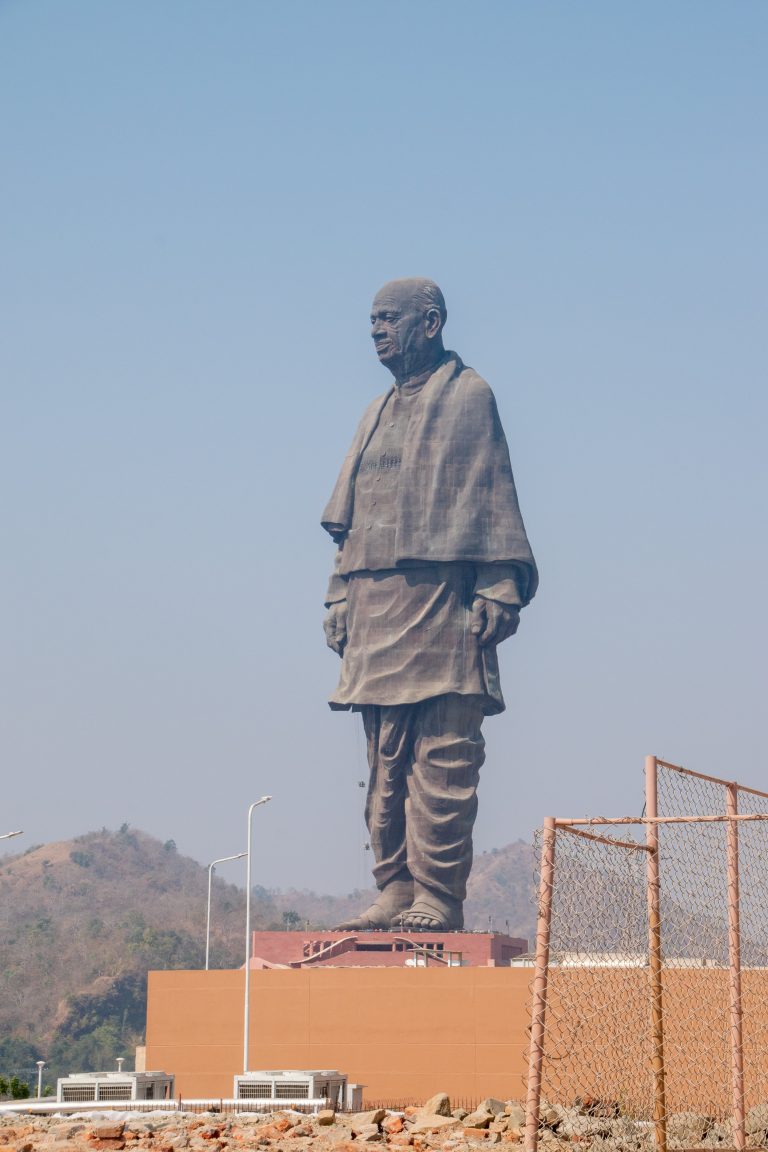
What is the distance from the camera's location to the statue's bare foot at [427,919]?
3391 cm

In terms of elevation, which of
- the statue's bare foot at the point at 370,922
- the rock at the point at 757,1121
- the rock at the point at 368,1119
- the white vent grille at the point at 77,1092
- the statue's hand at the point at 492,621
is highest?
the statue's hand at the point at 492,621

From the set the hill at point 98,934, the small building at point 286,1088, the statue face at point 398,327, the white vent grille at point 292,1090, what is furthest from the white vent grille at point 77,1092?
the hill at point 98,934

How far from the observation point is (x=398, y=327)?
119 ft

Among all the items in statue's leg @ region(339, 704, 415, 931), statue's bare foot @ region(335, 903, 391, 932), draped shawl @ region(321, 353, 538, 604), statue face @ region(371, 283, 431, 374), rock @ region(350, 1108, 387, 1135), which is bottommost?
rock @ region(350, 1108, 387, 1135)

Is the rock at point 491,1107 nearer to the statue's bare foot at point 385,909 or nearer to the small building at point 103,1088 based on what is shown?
the small building at point 103,1088

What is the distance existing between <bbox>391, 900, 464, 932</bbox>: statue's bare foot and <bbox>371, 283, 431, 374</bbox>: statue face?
10.9 metres

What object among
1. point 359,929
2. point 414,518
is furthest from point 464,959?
point 414,518

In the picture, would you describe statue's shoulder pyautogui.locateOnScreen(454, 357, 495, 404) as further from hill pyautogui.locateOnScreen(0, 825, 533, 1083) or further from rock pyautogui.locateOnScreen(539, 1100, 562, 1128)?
rock pyautogui.locateOnScreen(539, 1100, 562, 1128)

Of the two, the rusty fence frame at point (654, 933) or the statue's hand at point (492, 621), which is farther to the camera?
the statue's hand at point (492, 621)

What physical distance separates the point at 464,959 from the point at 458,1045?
2880 mm

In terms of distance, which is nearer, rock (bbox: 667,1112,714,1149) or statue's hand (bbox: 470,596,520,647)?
rock (bbox: 667,1112,714,1149)

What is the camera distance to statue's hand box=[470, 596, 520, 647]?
35031 millimetres

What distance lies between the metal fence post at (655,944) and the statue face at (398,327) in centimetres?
2656

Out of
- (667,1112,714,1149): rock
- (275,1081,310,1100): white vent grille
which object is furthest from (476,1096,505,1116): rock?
(275,1081,310,1100): white vent grille
